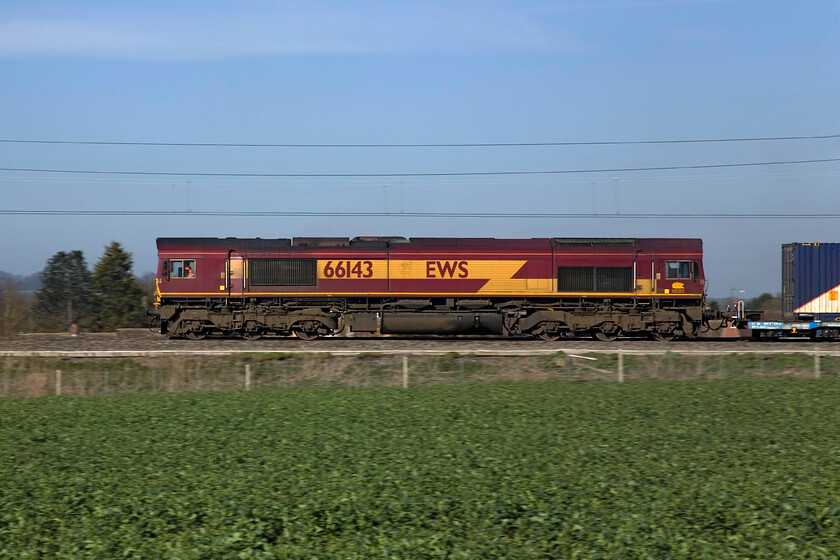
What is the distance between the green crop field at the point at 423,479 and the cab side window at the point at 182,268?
14797 millimetres

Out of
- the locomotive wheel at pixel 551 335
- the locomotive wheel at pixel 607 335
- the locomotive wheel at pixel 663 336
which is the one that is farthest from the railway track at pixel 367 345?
the locomotive wheel at pixel 607 335

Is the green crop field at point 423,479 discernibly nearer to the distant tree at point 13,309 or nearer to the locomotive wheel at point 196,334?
the locomotive wheel at point 196,334

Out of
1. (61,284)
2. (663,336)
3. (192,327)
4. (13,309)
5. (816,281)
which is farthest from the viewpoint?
(61,284)

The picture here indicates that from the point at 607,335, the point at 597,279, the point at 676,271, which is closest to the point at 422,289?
the point at 597,279

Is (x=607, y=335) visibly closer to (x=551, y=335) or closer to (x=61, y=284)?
(x=551, y=335)

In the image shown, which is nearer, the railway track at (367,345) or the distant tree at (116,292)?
the railway track at (367,345)

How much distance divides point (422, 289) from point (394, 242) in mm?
2429

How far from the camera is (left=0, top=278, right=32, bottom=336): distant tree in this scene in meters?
60.8

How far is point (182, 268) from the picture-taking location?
112 ft

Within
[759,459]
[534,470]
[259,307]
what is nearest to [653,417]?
[759,459]

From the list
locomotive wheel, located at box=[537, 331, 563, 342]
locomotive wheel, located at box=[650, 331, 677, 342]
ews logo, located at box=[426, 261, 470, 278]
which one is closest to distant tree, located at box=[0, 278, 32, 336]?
ews logo, located at box=[426, 261, 470, 278]

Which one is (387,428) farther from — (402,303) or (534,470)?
(402,303)

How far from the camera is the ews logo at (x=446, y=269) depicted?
34.2 metres

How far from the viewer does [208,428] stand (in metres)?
16.7
